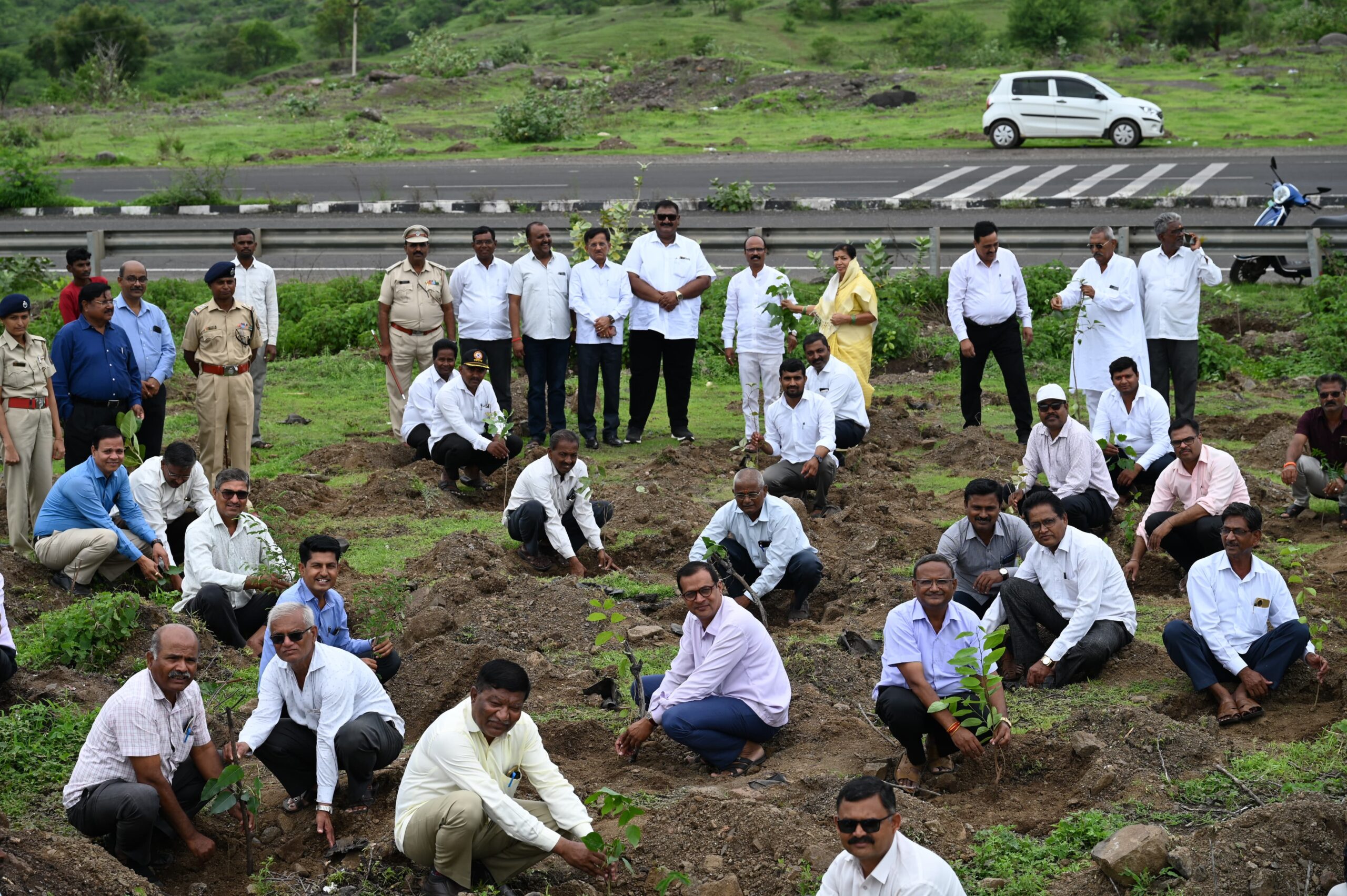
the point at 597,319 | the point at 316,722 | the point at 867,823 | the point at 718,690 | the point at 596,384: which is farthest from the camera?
the point at 596,384

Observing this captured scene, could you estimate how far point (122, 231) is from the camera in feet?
56.2

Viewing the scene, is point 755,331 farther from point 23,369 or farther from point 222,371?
point 23,369

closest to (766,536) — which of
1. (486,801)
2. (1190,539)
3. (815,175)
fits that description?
(1190,539)

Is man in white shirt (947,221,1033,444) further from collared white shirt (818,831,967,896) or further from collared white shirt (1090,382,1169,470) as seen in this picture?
collared white shirt (818,831,967,896)

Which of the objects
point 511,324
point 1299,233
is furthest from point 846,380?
point 1299,233

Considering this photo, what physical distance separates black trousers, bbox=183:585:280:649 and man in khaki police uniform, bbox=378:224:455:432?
4.09 metres

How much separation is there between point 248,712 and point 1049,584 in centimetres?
438

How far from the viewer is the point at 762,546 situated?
8.54 metres

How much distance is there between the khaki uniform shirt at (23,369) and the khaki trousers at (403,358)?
3.40m

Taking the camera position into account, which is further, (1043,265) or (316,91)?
(316,91)

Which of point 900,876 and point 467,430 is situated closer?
point 900,876

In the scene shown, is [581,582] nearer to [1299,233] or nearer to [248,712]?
[248,712]

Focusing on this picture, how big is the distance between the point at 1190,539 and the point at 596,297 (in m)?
5.60

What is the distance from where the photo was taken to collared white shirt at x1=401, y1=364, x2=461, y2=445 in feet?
36.5
